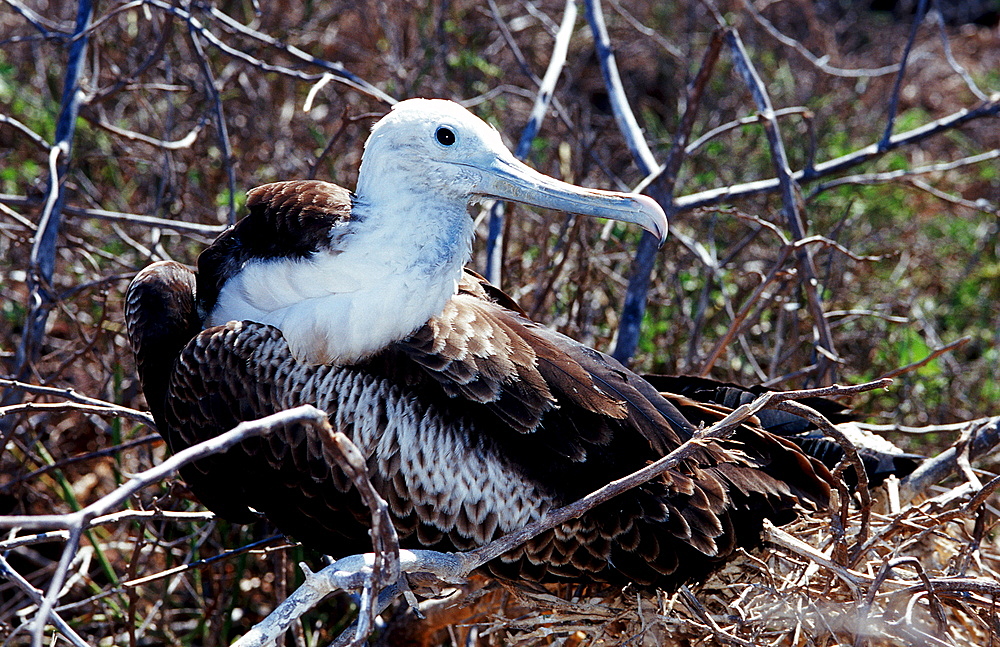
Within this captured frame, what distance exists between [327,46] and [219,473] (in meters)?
3.51

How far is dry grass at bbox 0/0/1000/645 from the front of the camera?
8.53 feet

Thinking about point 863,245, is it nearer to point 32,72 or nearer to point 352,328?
point 352,328

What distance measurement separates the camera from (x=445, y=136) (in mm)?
2314

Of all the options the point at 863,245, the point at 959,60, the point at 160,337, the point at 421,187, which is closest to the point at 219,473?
the point at 160,337

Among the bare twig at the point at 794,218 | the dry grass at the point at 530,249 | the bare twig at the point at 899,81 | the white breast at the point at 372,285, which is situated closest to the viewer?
the white breast at the point at 372,285

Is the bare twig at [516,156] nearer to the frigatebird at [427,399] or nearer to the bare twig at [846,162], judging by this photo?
the bare twig at [846,162]

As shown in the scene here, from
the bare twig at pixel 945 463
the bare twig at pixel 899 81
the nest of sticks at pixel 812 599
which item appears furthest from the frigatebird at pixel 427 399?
the bare twig at pixel 899 81

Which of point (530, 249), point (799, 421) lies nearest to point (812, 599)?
point (799, 421)

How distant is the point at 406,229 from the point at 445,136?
252 mm

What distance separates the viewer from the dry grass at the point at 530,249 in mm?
2600

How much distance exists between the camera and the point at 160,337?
249cm

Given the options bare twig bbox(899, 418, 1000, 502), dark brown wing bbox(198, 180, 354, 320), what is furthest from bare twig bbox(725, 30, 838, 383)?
dark brown wing bbox(198, 180, 354, 320)

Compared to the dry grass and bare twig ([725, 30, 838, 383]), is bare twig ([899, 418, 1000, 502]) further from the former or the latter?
bare twig ([725, 30, 838, 383])

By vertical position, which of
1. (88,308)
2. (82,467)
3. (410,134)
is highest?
(410,134)
